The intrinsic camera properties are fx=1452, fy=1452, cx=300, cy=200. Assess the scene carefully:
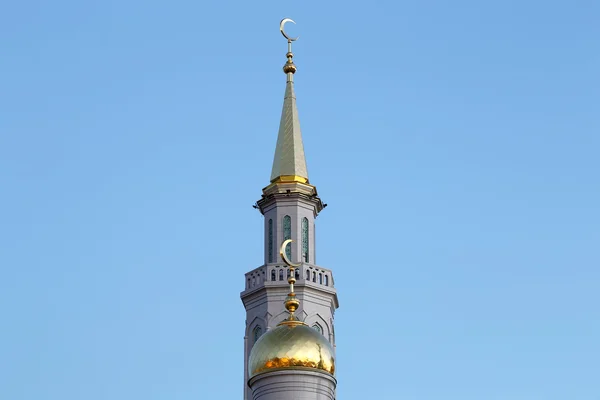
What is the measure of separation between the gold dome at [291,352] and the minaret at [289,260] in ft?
29.0

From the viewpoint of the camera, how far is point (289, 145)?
5584 cm

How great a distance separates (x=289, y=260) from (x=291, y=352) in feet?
40.6

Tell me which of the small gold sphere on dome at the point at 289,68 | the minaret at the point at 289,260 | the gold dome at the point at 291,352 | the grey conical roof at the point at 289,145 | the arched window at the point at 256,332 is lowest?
the gold dome at the point at 291,352

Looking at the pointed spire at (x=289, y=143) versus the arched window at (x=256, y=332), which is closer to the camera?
the arched window at (x=256, y=332)

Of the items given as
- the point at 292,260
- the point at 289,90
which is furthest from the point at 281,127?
the point at 292,260

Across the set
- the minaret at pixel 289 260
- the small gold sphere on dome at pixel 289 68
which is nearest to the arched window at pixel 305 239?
the minaret at pixel 289 260

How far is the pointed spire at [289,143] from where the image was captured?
54.6 metres

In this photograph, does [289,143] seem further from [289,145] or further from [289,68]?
[289,68]

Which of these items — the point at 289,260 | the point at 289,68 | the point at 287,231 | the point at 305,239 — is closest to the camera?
the point at 289,260

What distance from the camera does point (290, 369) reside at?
1570 inches

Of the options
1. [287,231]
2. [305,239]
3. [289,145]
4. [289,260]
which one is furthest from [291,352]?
[289,145]

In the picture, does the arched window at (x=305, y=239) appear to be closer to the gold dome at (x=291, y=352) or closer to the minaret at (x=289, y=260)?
the minaret at (x=289, y=260)

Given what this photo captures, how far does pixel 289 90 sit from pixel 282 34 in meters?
2.49

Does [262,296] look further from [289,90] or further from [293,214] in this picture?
[289,90]
